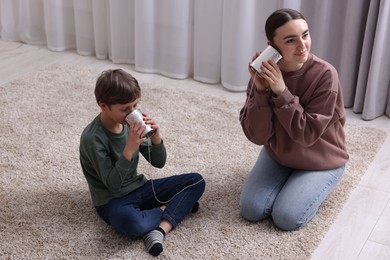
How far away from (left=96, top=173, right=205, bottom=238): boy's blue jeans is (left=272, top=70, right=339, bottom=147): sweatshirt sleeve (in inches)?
13.1

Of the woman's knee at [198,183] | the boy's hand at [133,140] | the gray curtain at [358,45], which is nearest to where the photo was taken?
the boy's hand at [133,140]

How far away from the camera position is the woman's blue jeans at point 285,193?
180 centimetres

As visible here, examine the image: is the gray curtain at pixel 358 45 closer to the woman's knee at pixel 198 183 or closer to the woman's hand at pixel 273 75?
the woman's hand at pixel 273 75

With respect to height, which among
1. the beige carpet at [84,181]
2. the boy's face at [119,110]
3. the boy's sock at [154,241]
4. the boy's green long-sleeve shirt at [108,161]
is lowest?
the beige carpet at [84,181]

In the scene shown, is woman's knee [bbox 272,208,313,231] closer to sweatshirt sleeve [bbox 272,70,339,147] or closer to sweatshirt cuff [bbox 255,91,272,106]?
sweatshirt sleeve [bbox 272,70,339,147]

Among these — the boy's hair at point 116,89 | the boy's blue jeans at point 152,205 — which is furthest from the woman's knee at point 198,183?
the boy's hair at point 116,89

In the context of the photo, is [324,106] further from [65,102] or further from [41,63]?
[41,63]

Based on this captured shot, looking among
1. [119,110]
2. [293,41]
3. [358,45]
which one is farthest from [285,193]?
[358,45]

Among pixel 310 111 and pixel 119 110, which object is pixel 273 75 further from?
pixel 119 110

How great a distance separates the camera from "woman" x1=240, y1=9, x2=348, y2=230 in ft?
5.62

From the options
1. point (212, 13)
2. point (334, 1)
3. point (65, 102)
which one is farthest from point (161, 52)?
point (334, 1)

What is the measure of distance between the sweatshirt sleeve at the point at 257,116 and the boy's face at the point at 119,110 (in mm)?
346

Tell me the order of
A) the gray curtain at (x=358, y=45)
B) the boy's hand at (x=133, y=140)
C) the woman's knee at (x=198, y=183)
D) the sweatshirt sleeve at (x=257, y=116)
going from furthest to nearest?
the gray curtain at (x=358, y=45), the woman's knee at (x=198, y=183), the sweatshirt sleeve at (x=257, y=116), the boy's hand at (x=133, y=140)

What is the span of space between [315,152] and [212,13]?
3.70 ft
